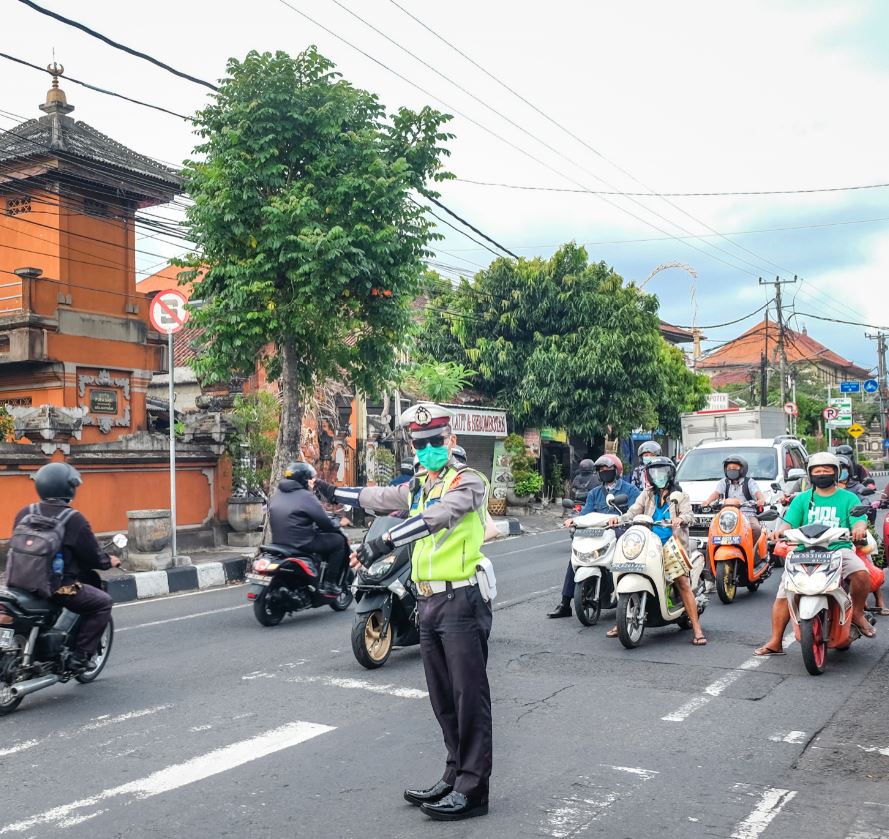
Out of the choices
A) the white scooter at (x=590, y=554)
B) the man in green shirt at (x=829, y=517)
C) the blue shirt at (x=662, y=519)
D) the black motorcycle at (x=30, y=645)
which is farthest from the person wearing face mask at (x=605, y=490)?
the black motorcycle at (x=30, y=645)

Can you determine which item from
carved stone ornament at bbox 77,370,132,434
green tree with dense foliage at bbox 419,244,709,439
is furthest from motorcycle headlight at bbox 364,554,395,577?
green tree with dense foliage at bbox 419,244,709,439

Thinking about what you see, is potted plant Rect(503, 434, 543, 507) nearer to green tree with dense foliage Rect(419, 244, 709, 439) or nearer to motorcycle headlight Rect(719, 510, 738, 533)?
Result: green tree with dense foliage Rect(419, 244, 709, 439)

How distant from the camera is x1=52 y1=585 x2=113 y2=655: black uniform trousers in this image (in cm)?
693


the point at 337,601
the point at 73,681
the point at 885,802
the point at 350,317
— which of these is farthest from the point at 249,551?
the point at 885,802

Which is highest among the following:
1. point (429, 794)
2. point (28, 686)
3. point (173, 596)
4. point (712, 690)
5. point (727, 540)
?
point (727, 540)

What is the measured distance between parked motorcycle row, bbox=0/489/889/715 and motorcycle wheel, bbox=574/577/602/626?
1cm

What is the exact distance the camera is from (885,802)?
4.70 meters

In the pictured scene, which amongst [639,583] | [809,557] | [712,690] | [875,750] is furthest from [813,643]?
[875,750]

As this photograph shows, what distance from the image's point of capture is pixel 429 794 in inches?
181

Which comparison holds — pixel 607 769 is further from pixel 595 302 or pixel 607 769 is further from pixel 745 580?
pixel 595 302

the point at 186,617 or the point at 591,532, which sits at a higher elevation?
the point at 591,532

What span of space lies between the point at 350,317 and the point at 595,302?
43.9ft

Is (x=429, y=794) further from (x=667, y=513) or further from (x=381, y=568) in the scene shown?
(x=667, y=513)

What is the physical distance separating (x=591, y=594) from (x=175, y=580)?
21.6 ft
